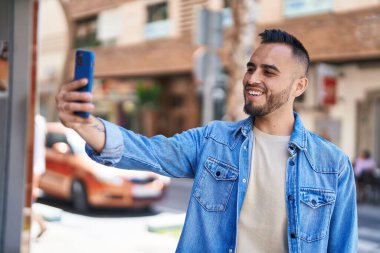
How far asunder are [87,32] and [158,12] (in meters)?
4.31

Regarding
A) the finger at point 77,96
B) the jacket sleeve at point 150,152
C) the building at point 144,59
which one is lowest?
the jacket sleeve at point 150,152

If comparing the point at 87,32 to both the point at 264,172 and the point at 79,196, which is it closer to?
the point at 79,196

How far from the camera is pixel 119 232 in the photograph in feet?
25.4

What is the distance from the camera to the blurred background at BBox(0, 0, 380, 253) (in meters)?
3.98

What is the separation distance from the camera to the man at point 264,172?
6.50 feet

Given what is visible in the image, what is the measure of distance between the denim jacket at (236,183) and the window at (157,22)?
17.7m

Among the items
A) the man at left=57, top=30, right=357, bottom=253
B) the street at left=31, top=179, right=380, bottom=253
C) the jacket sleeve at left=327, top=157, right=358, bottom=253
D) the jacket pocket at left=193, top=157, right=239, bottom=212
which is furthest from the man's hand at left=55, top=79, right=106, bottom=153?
the street at left=31, top=179, right=380, bottom=253

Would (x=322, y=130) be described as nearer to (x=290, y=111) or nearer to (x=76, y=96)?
(x=290, y=111)

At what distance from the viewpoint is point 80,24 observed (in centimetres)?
2344

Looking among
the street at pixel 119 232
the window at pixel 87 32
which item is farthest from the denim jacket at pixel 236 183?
the window at pixel 87 32

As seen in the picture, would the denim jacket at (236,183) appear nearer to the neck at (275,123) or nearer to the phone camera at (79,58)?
the neck at (275,123)

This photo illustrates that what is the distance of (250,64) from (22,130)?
244 cm

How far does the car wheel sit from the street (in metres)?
0.16

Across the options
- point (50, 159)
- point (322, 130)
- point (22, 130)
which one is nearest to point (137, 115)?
point (322, 130)
